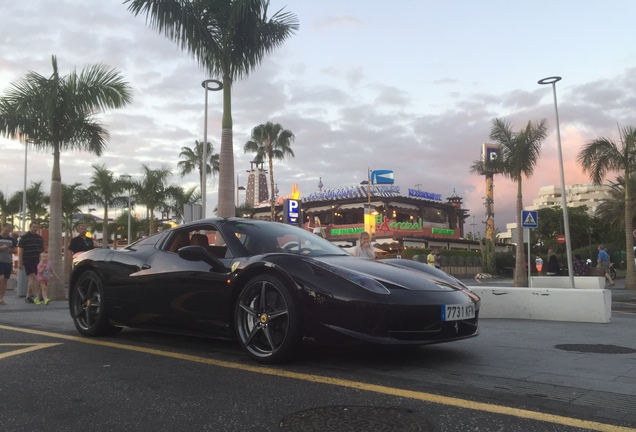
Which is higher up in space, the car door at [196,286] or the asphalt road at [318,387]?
the car door at [196,286]

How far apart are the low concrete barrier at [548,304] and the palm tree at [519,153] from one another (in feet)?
49.1

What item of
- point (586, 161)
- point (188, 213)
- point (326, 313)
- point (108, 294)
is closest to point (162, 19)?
point (188, 213)

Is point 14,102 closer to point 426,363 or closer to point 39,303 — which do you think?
point 39,303

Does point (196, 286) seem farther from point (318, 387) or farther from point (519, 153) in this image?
point (519, 153)

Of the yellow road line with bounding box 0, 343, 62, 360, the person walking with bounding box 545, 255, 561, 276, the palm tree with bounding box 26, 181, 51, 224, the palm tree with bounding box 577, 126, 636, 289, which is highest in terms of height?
the palm tree with bounding box 26, 181, 51, 224

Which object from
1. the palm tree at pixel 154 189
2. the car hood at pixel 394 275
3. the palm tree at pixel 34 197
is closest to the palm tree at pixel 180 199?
the palm tree at pixel 154 189

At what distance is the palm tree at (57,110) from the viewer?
1364 cm

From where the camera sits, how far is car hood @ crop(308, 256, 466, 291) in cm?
433

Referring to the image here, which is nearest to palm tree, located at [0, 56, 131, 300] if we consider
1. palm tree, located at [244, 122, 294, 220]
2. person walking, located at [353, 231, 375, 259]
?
person walking, located at [353, 231, 375, 259]

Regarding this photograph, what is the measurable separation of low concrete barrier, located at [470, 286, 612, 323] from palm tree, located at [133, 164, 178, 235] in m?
32.4

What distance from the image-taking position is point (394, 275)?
4480 millimetres

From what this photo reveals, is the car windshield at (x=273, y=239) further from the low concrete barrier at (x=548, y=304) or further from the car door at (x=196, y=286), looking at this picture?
the low concrete barrier at (x=548, y=304)

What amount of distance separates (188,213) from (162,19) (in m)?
6.28

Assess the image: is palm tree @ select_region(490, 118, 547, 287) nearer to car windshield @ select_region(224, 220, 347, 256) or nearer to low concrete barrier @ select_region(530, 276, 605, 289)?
low concrete barrier @ select_region(530, 276, 605, 289)
